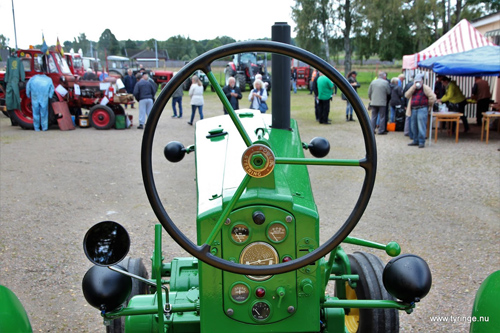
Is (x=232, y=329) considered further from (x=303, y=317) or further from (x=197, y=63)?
(x=197, y=63)

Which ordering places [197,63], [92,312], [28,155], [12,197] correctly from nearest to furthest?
[197,63] → [92,312] → [12,197] → [28,155]

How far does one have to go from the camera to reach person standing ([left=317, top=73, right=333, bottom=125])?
13.1m

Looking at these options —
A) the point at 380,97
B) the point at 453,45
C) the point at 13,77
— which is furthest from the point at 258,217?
the point at 453,45

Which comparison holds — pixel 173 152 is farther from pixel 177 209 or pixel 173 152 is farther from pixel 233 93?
pixel 233 93

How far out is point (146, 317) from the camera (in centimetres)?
230

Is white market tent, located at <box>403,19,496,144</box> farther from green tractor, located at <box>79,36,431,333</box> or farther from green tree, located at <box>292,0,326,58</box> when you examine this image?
green tree, located at <box>292,0,326,58</box>

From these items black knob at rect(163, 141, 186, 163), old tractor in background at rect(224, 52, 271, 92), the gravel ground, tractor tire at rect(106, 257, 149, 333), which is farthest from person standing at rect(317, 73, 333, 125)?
tractor tire at rect(106, 257, 149, 333)

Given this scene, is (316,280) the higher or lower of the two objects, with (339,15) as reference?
lower

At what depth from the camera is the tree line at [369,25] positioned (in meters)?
31.4

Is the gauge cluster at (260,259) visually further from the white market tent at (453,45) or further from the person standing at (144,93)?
the white market tent at (453,45)

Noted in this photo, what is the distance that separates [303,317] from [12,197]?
564 cm

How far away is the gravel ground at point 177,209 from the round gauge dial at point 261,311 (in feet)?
5.66

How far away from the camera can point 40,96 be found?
12078mm

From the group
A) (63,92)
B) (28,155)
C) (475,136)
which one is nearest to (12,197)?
(28,155)
